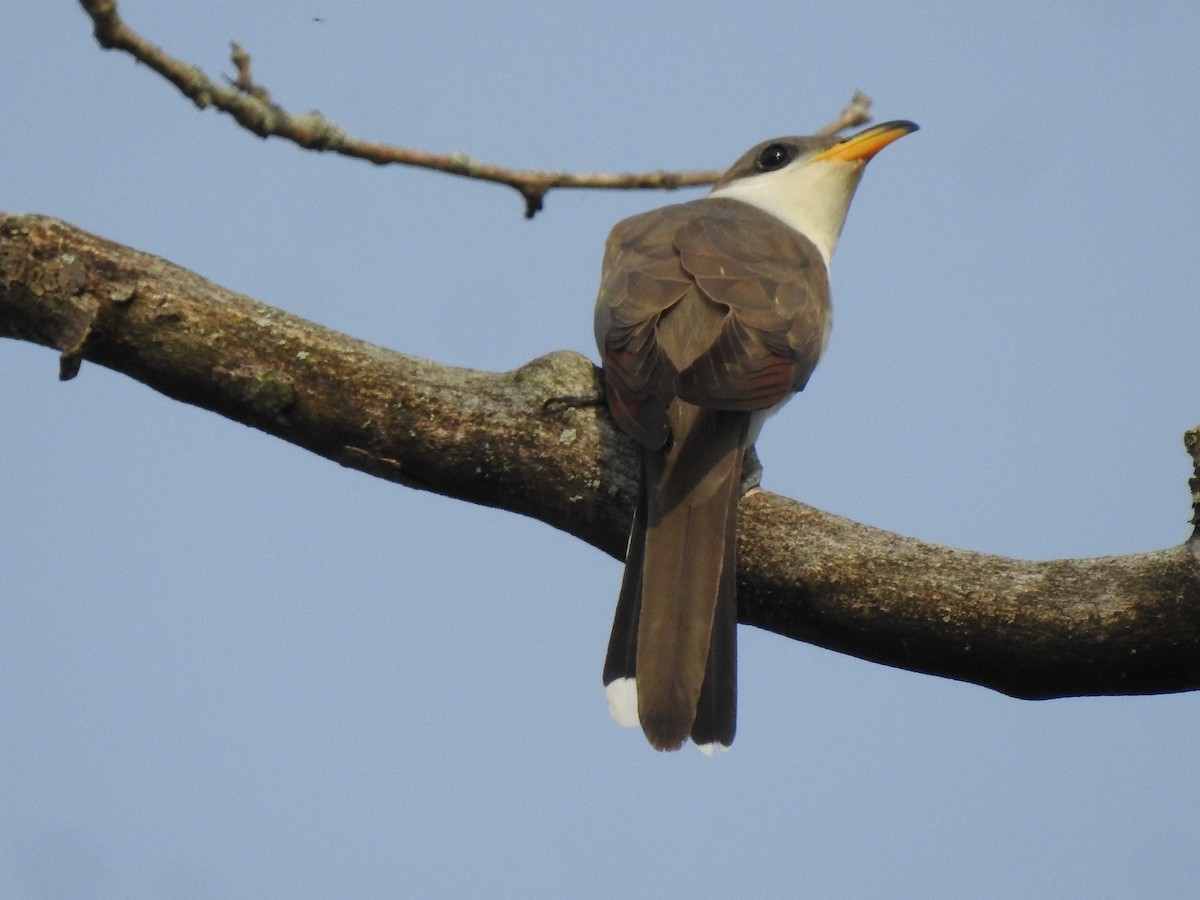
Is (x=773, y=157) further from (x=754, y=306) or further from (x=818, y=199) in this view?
(x=754, y=306)

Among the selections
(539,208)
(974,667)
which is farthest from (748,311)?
(974,667)

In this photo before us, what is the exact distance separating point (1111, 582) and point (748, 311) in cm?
143

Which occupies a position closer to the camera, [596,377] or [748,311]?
[596,377]

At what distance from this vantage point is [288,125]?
2881 millimetres

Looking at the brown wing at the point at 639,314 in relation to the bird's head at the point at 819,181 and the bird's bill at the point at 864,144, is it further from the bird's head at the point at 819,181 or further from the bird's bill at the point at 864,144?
the bird's bill at the point at 864,144

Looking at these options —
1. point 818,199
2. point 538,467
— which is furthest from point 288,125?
point 818,199

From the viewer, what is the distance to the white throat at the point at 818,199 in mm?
5789

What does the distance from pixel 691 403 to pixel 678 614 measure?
1.98 ft

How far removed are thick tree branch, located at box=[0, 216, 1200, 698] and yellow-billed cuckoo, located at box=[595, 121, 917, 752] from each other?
0.38ft

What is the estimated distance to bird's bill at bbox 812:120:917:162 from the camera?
222 inches

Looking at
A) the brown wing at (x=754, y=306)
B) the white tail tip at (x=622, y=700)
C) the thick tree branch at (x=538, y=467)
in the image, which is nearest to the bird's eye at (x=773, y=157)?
the brown wing at (x=754, y=306)

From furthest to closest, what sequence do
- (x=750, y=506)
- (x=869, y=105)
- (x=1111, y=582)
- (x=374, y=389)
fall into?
(x=869, y=105)
(x=750, y=506)
(x=374, y=389)
(x=1111, y=582)

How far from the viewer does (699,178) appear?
3.37m

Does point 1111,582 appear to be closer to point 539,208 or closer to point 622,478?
point 622,478
